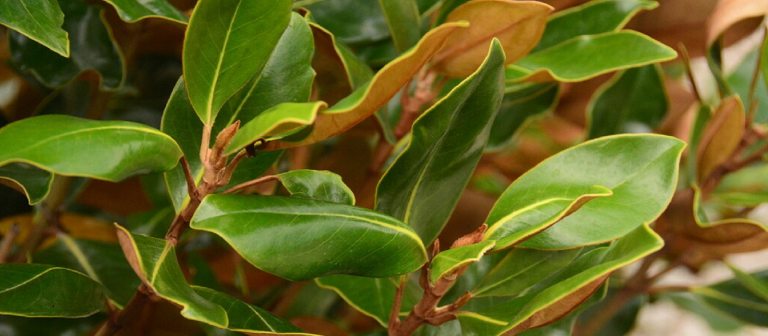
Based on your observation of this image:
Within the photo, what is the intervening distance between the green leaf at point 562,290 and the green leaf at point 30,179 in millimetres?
293

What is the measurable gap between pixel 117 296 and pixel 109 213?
12.8 inches

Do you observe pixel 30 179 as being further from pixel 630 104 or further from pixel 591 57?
pixel 630 104

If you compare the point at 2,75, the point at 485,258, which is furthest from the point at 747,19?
the point at 2,75

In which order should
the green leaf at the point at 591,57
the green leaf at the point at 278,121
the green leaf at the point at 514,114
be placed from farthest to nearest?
the green leaf at the point at 514,114 < the green leaf at the point at 591,57 < the green leaf at the point at 278,121

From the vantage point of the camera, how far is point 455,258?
543 mm

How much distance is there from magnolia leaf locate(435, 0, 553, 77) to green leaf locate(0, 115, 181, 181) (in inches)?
9.7

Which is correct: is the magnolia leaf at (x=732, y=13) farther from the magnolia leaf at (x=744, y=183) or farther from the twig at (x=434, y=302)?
the twig at (x=434, y=302)

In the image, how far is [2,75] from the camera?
1006 mm

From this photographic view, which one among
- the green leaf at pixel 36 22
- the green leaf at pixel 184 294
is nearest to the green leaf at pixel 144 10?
the green leaf at pixel 36 22

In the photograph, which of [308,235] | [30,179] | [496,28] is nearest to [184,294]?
[308,235]

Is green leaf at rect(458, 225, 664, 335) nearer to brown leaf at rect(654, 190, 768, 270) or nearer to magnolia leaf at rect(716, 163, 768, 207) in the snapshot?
brown leaf at rect(654, 190, 768, 270)

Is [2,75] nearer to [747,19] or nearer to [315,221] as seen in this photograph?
[315,221]

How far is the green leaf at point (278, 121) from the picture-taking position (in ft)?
1.51

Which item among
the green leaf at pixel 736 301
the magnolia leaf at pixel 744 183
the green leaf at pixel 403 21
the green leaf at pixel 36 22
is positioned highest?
the green leaf at pixel 36 22
